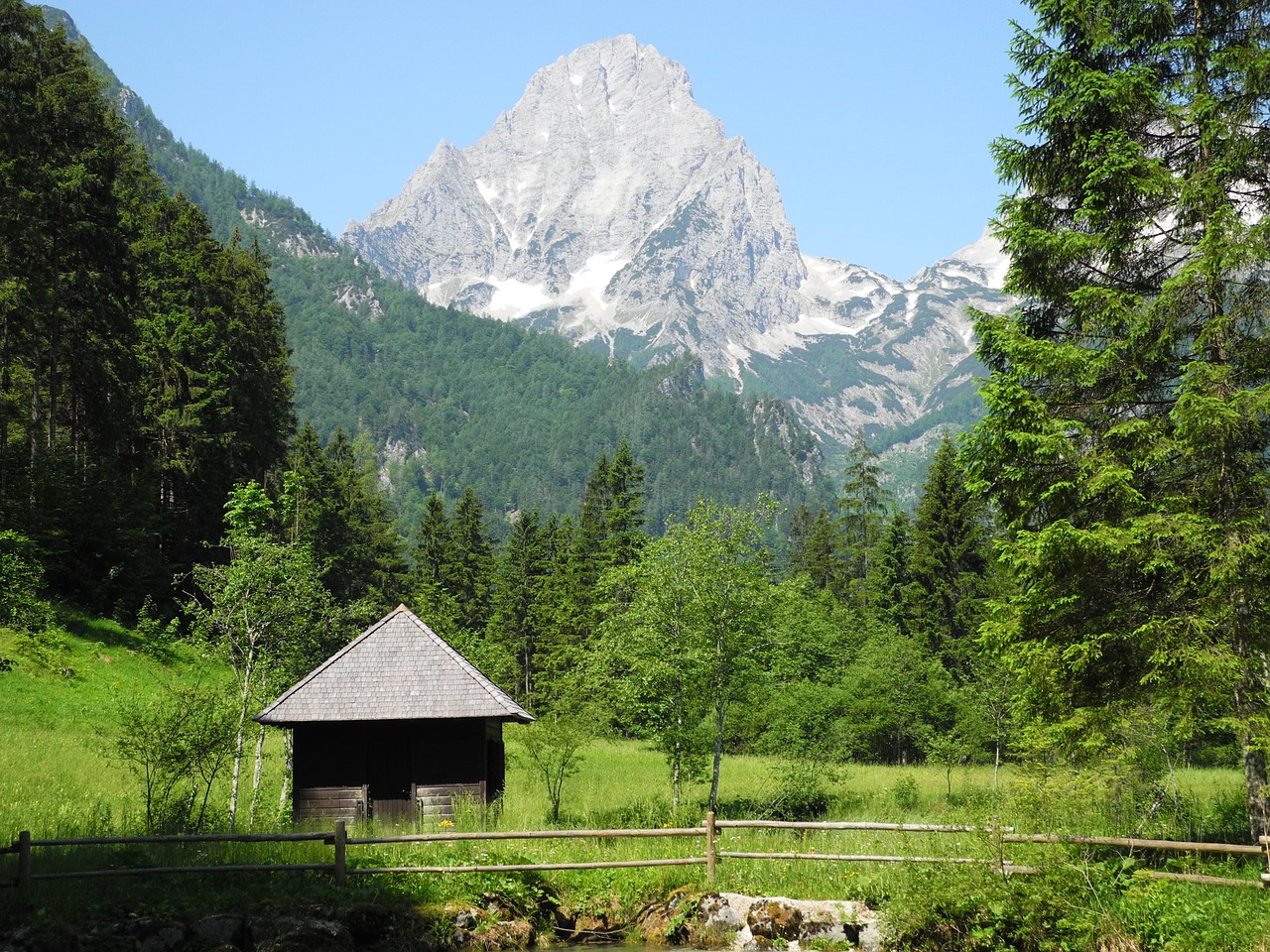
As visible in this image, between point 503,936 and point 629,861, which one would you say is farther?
point 629,861

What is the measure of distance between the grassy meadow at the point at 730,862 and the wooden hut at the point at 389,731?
4.10 feet

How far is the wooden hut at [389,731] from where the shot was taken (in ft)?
72.4

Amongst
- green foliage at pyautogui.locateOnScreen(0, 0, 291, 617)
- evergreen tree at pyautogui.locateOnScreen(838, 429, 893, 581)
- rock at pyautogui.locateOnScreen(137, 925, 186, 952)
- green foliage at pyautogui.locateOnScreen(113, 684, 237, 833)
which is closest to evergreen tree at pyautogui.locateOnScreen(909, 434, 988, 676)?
evergreen tree at pyautogui.locateOnScreen(838, 429, 893, 581)

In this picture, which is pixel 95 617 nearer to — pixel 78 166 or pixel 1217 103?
pixel 78 166

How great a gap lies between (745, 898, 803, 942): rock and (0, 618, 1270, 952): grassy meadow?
455 millimetres

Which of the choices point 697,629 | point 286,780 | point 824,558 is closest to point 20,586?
point 286,780

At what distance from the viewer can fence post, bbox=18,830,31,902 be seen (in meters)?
13.9

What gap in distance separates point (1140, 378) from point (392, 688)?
16301mm

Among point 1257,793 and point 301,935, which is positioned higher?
point 1257,793

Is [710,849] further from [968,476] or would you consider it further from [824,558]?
[824,558]

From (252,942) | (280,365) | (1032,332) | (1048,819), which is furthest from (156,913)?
(280,365)

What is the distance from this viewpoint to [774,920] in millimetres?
15469

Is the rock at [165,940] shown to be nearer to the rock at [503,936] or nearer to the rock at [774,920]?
the rock at [503,936]

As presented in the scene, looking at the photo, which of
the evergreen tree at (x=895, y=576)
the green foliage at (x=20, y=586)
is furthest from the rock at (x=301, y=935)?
the evergreen tree at (x=895, y=576)
